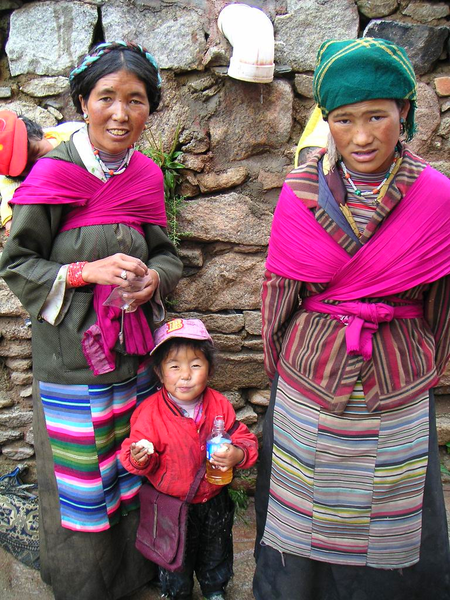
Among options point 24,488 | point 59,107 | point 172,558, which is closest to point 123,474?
point 172,558

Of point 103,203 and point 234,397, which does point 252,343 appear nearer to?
point 234,397

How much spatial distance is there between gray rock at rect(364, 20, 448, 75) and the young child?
1599 mm

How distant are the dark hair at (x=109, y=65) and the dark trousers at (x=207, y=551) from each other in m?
1.57

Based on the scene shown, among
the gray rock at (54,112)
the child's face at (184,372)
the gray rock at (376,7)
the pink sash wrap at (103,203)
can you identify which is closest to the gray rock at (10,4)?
the gray rock at (54,112)

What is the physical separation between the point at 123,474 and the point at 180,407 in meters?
0.37

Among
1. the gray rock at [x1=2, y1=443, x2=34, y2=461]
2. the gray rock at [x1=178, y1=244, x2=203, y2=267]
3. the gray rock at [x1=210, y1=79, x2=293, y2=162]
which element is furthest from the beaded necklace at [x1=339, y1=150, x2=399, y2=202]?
the gray rock at [x1=2, y1=443, x2=34, y2=461]

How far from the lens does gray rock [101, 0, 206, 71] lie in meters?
2.62

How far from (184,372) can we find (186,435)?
0.23 m

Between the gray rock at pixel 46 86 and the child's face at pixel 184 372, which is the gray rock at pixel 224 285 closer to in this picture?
the child's face at pixel 184 372

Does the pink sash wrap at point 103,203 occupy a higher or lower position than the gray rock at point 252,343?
higher

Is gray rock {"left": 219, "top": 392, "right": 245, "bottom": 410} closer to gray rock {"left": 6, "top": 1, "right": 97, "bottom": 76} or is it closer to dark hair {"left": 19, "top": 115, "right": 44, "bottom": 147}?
dark hair {"left": 19, "top": 115, "right": 44, "bottom": 147}

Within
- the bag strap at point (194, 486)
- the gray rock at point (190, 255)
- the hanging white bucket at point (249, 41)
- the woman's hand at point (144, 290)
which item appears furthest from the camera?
the gray rock at point (190, 255)

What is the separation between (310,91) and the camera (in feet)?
9.05

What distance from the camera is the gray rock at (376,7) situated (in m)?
2.68
